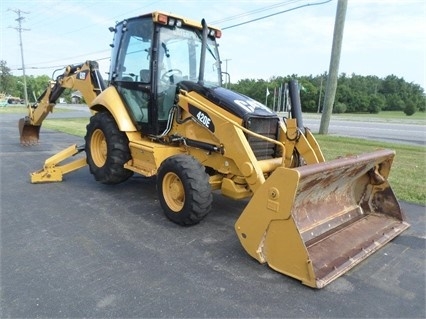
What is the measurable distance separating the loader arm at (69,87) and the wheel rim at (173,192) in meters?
3.06

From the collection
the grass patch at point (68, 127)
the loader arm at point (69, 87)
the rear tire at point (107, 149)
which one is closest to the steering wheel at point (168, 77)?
the rear tire at point (107, 149)

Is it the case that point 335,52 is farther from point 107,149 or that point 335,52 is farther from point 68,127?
point 68,127

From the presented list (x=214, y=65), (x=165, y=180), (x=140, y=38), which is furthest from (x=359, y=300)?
(x=140, y=38)

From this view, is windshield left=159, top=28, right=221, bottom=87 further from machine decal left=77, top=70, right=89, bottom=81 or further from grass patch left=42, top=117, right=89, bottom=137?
grass patch left=42, top=117, right=89, bottom=137

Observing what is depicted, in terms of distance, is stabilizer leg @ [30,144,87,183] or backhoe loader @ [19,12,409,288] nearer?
backhoe loader @ [19,12,409,288]

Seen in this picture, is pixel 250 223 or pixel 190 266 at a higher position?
pixel 250 223

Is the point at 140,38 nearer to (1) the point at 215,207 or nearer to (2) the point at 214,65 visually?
(2) the point at 214,65

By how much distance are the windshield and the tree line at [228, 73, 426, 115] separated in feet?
134

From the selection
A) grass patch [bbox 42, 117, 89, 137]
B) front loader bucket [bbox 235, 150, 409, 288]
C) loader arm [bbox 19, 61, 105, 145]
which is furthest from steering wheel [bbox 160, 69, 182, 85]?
grass patch [bbox 42, 117, 89, 137]

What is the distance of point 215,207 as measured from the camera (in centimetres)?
518

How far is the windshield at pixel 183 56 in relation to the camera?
509 cm

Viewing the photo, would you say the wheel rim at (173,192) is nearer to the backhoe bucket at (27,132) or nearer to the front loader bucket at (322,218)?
the front loader bucket at (322,218)

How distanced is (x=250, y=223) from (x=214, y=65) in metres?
3.25

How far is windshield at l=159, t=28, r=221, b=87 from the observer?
5.09 meters
